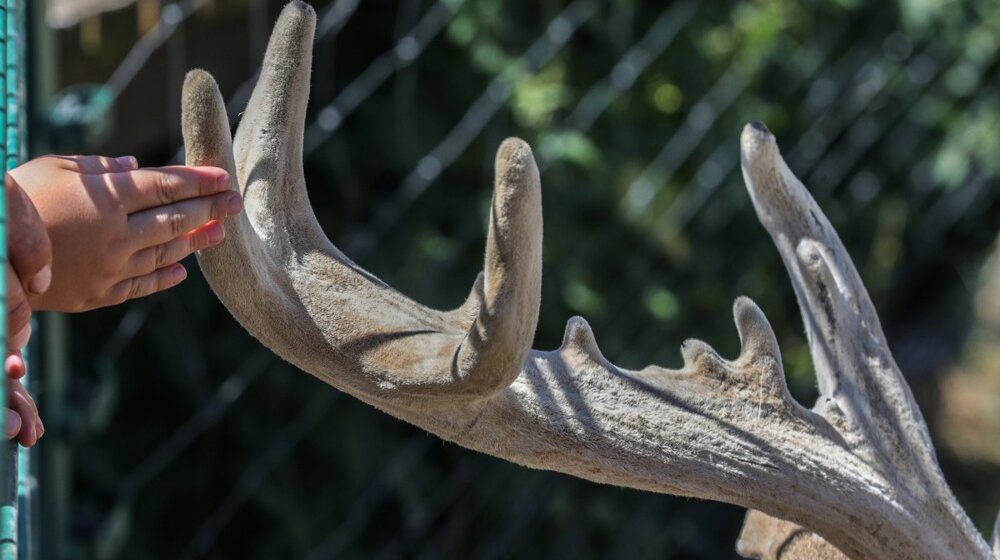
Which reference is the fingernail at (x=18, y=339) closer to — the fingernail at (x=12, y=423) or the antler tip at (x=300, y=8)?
the fingernail at (x=12, y=423)

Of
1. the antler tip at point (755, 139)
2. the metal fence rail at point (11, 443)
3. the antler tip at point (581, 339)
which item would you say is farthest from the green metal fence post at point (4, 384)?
the antler tip at point (755, 139)

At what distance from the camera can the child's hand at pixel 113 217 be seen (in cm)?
56

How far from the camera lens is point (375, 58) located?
1893 mm

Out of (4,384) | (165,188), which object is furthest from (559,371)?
(4,384)

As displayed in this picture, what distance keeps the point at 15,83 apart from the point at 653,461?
17.1 inches

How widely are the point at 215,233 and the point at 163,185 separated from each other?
0.05 m

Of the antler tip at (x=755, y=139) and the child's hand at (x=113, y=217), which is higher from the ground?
the antler tip at (x=755, y=139)

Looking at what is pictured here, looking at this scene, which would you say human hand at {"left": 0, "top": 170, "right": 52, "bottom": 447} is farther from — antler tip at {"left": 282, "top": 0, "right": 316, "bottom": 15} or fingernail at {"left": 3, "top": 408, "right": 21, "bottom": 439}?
antler tip at {"left": 282, "top": 0, "right": 316, "bottom": 15}

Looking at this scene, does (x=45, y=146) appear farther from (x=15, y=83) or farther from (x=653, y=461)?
(x=653, y=461)

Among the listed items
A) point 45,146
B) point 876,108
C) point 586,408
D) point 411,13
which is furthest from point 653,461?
point 876,108

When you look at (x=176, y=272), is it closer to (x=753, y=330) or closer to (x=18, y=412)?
(x=18, y=412)

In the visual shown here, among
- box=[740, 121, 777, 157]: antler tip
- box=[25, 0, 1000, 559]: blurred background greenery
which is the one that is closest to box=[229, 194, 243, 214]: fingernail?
box=[740, 121, 777, 157]: antler tip

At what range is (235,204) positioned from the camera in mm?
610

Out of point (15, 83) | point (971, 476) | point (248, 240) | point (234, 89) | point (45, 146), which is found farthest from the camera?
point (971, 476)
